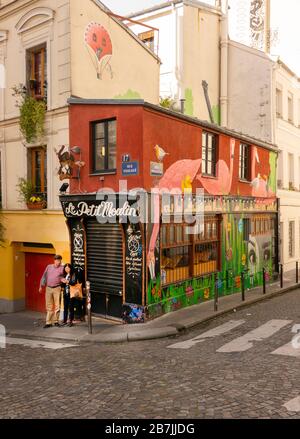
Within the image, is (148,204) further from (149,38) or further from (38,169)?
(149,38)

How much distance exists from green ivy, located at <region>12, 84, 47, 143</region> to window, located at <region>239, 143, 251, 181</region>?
7.12 m

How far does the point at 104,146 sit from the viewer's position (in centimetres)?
1178

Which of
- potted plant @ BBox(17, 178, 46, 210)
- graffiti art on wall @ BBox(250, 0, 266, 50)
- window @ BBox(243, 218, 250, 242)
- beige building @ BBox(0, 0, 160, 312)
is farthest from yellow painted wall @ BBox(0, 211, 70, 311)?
graffiti art on wall @ BBox(250, 0, 266, 50)

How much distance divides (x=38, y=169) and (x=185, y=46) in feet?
31.2

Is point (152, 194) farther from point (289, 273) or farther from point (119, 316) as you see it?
point (289, 273)

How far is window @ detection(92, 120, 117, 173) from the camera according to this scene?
11586 mm

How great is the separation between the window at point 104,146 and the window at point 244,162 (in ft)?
20.5

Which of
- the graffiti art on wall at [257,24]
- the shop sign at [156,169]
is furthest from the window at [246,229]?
the graffiti art on wall at [257,24]

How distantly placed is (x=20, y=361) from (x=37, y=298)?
640 cm

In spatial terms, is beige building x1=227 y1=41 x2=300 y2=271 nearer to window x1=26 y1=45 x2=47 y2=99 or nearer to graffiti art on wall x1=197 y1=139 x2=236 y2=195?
graffiti art on wall x1=197 y1=139 x2=236 y2=195

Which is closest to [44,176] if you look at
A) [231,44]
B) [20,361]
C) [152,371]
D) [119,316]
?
[119,316]

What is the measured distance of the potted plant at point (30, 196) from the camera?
13.6 metres

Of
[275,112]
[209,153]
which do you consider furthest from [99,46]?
[275,112]

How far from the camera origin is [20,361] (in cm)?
852
